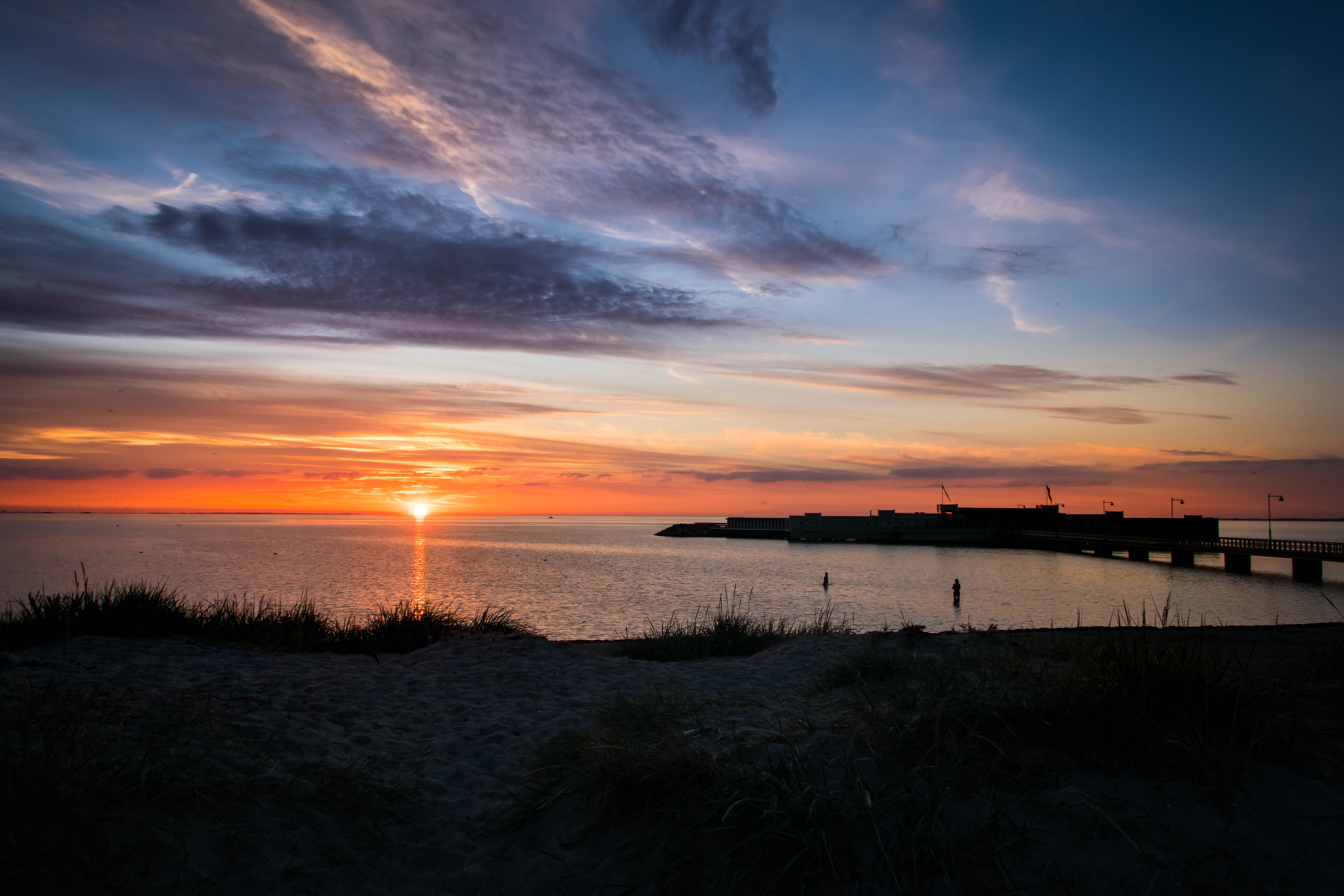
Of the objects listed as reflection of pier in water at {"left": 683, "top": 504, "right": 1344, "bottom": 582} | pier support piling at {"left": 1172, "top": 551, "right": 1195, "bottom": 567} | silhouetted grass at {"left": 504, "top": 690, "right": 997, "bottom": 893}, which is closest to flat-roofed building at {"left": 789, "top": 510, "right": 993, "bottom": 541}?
reflection of pier in water at {"left": 683, "top": 504, "right": 1344, "bottom": 582}

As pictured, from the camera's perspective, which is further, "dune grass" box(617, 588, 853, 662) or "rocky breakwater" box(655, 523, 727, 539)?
"rocky breakwater" box(655, 523, 727, 539)

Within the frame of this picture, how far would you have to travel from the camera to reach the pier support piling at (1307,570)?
52469 millimetres

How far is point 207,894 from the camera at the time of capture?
354 centimetres

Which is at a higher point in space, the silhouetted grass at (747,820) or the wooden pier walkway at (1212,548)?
the silhouetted grass at (747,820)

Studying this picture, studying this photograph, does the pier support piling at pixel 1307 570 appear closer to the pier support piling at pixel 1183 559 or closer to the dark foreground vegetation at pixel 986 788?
the pier support piling at pixel 1183 559

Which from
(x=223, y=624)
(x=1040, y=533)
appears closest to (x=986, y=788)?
(x=223, y=624)

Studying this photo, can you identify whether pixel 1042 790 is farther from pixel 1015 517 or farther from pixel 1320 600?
pixel 1015 517

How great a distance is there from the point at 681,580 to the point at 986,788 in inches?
1747

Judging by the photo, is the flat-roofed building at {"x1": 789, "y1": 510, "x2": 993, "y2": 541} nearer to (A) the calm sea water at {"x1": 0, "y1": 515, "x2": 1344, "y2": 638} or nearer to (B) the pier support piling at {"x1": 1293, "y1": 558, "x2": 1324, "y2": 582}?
(A) the calm sea water at {"x1": 0, "y1": 515, "x2": 1344, "y2": 638}

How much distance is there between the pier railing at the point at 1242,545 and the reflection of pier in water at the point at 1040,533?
4.0 inches

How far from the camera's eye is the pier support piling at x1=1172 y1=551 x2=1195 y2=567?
6694 cm

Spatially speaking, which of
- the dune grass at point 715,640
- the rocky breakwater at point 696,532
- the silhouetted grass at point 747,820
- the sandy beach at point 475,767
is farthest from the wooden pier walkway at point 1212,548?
the silhouetted grass at point 747,820

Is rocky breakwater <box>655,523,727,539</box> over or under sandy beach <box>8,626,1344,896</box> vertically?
under

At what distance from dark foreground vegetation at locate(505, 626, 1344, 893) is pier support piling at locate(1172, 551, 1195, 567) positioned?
247 feet
